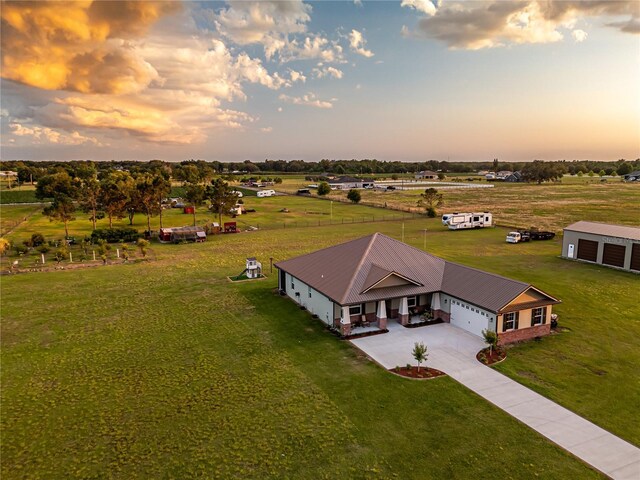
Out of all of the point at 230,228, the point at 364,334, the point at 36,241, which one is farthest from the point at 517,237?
the point at 36,241

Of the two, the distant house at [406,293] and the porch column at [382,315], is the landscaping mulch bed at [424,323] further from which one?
the porch column at [382,315]

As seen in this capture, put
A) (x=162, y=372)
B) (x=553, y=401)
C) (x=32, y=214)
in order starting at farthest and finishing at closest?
1. (x=32, y=214)
2. (x=162, y=372)
3. (x=553, y=401)

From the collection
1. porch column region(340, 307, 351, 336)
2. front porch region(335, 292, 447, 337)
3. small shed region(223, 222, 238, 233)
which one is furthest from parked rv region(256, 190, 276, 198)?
porch column region(340, 307, 351, 336)

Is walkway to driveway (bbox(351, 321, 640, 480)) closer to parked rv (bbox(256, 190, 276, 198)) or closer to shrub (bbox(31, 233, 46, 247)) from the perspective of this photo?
shrub (bbox(31, 233, 46, 247))

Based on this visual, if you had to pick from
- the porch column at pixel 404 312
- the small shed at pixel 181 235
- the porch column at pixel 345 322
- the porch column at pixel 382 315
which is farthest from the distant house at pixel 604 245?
the small shed at pixel 181 235

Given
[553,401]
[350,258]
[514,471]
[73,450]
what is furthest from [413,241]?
[73,450]

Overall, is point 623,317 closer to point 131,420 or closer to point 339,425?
point 339,425
